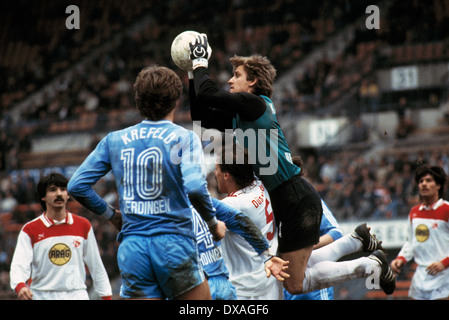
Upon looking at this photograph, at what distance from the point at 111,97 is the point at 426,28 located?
10.8 meters

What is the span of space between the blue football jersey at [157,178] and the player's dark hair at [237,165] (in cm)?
152

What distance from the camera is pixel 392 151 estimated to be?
1645 centimetres

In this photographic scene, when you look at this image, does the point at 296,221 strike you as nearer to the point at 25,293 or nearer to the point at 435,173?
the point at 25,293

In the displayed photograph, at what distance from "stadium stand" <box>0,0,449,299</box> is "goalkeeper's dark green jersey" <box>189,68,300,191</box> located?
6.51 metres

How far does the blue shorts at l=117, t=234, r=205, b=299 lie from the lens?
432cm

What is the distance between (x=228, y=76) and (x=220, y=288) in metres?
17.1

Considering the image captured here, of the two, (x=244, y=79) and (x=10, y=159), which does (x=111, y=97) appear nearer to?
(x=10, y=159)

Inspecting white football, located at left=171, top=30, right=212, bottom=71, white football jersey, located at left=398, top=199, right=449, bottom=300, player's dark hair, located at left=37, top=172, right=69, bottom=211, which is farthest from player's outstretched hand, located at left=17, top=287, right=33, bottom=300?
white football jersey, located at left=398, top=199, right=449, bottom=300

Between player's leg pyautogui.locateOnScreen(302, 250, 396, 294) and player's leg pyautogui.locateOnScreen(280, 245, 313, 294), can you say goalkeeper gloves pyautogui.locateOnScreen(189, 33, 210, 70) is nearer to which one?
player's leg pyautogui.locateOnScreen(280, 245, 313, 294)

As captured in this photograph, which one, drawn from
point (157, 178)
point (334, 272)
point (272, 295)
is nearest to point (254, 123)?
point (157, 178)

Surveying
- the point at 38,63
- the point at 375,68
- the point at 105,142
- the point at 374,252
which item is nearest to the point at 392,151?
the point at 375,68

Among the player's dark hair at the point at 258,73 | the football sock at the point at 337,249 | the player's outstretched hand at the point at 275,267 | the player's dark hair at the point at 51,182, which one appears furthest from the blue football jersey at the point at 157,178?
the player's dark hair at the point at 51,182

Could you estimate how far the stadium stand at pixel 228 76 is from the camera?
15.6 metres

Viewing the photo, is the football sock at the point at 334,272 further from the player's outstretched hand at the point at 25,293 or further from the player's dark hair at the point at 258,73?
the player's outstretched hand at the point at 25,293
